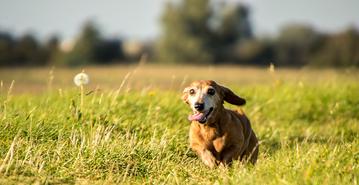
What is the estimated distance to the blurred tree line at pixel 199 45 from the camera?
56125mm

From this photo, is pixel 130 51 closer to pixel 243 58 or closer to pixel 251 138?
pixel 243 58

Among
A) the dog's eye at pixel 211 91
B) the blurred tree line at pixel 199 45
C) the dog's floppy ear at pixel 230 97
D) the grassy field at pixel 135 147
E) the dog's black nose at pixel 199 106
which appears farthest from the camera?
the blurred tree line at pixel 199 45

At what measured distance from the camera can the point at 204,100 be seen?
6766 millimetres

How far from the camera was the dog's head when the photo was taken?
22.0 feet

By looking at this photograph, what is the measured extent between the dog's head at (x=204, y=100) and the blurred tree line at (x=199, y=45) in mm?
47028

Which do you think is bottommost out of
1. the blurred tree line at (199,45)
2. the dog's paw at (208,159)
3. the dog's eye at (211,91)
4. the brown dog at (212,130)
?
the blurred tree line at (199,45)

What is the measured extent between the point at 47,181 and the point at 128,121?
8.39 ft

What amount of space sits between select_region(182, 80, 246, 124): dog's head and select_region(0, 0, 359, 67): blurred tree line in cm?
4703

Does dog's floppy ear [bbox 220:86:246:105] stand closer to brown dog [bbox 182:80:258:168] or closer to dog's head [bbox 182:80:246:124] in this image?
dog's head [bbox 182:80:246:124]

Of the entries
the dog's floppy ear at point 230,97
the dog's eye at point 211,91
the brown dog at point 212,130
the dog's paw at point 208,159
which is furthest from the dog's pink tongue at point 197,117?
the dog's floppy ear at point 230,97

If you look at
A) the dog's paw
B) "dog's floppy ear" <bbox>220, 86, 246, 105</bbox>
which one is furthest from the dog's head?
the dog's paw

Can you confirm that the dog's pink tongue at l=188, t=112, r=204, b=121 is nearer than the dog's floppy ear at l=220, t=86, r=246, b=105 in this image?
Yes

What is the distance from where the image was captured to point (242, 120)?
760cm

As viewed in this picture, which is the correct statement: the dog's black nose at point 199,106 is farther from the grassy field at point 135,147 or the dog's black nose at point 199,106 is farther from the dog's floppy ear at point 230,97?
the dog's floppy ear at point 230,97
